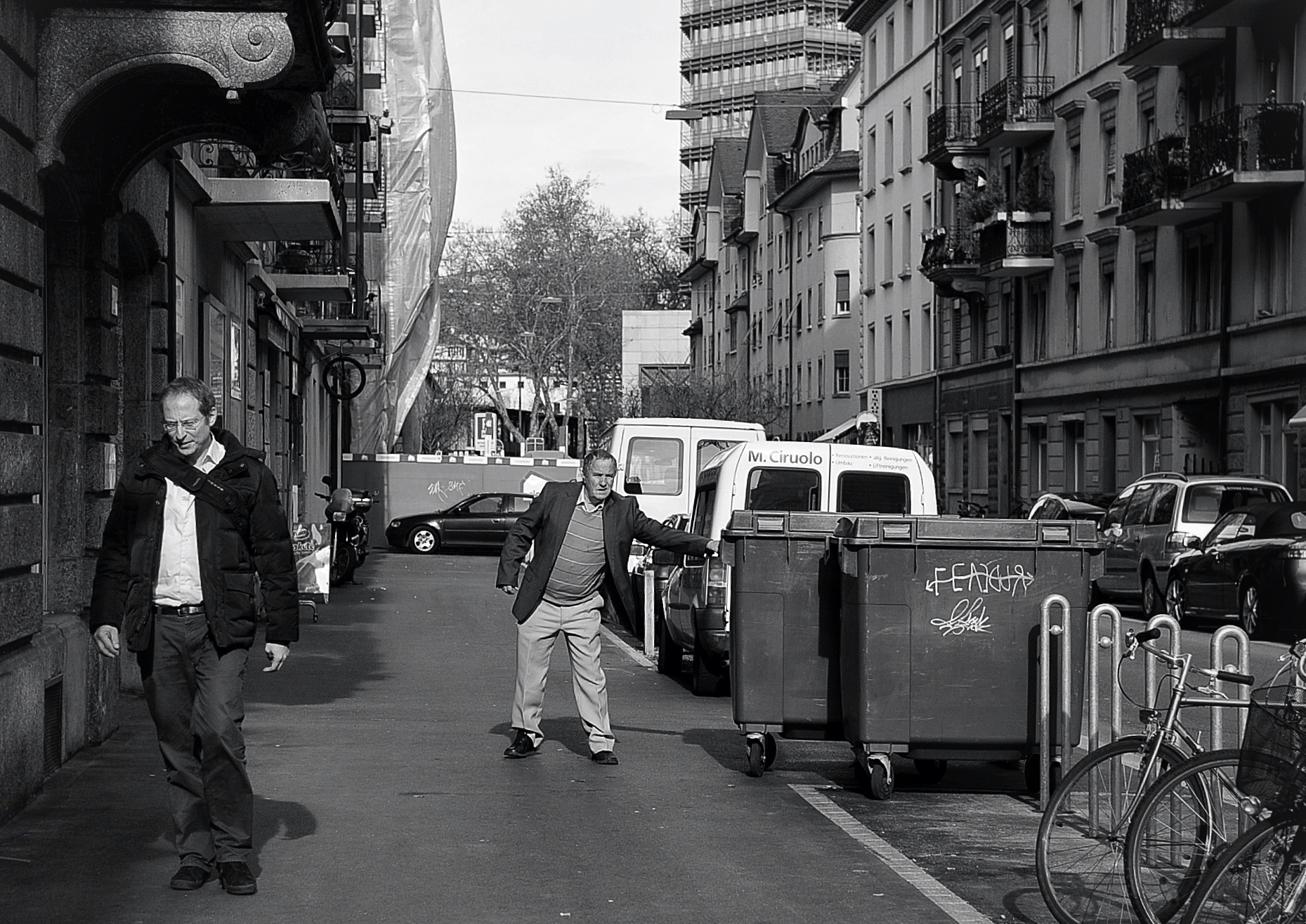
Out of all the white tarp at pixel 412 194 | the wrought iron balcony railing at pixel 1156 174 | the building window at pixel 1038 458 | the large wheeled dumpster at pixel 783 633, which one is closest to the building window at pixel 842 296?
the building window at pixel 1038 458

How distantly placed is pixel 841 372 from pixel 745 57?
64.4 m

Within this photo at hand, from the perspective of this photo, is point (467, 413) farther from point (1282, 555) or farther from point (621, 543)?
point (621, 543)

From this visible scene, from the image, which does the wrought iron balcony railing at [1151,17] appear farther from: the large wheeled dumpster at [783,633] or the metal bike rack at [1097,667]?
the metal bike rack at [1097,667]

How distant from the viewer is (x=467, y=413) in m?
118

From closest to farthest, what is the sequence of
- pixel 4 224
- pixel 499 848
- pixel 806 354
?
pixel 499 848 < pixel 4 224 < pixel 806 354

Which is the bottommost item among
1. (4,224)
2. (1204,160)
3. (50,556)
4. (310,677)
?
(310,677)

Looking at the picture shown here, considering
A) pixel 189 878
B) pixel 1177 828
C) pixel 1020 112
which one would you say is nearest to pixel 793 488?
pixel 189 878

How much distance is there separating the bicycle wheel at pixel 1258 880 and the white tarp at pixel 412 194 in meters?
35.1

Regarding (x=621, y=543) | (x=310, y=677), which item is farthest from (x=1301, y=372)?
(x=621, y=543)

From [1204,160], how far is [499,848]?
89.2 ft

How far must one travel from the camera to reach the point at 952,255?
155ft

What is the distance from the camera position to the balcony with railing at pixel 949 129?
47.7 m

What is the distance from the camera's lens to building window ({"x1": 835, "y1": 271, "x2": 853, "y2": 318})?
64938mm

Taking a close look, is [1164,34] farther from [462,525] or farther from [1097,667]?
[1097,667]
